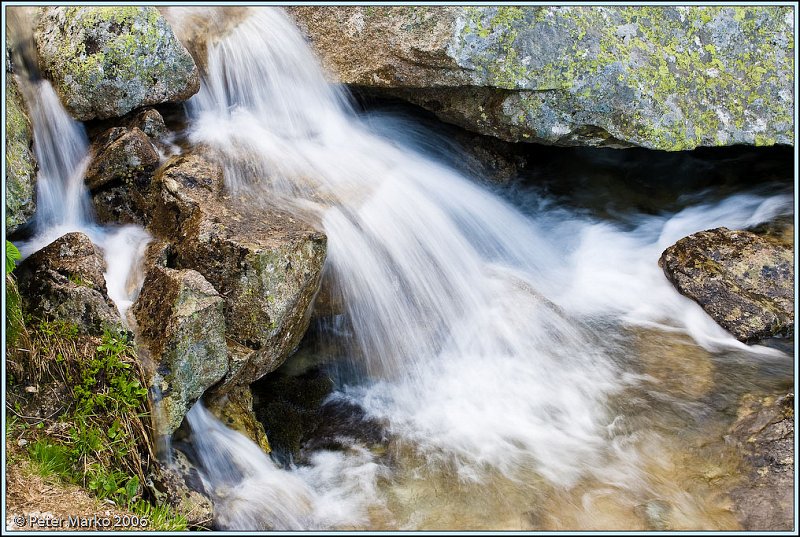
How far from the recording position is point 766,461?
15.0ft

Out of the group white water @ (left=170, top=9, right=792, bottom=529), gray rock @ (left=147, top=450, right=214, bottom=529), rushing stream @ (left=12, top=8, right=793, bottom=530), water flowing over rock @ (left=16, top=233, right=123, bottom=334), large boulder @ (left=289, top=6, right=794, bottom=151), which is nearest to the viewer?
gray rock @ (left=147, top=450, right=214, bottom=529)

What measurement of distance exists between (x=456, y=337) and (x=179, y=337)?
2431mm

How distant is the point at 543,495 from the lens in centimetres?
449

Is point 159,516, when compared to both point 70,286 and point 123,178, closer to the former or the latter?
point 70,286

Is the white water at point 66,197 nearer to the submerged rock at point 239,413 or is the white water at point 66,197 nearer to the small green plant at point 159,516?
the submerged rock at point 239,413

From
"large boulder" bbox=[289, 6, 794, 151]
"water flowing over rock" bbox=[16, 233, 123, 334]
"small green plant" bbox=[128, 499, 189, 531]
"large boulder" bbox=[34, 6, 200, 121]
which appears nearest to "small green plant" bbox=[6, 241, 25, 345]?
"water flowing over rock" bbox=[16, 233, 123, 334]

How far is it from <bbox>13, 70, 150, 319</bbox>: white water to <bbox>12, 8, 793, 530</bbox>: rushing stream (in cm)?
2

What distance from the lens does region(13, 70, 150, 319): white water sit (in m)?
4.98

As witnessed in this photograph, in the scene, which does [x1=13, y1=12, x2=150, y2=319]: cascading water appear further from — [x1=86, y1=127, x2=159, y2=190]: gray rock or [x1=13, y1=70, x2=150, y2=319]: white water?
[x1=86, y1=127, x2=159, y2=190]: gray rock

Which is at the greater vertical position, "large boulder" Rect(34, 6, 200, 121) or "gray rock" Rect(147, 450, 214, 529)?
"large boulder" Rect(34, 6, 200, 121)

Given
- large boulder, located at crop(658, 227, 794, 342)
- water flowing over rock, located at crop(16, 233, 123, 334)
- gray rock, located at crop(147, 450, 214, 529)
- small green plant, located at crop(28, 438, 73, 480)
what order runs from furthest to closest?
large boulder, located at crop(658, 227, 794, 342), water flowing over rock, located at crop(16, 233, 123, 334), gray rock, located at crop(147, 450, 214, 529), small green plant, located at crop(28, 438, 73, 480)

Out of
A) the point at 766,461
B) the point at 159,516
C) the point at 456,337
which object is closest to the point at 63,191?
the point at 159,516

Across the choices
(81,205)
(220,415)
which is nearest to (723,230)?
(220,415)

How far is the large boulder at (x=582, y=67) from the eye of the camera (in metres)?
5.92
